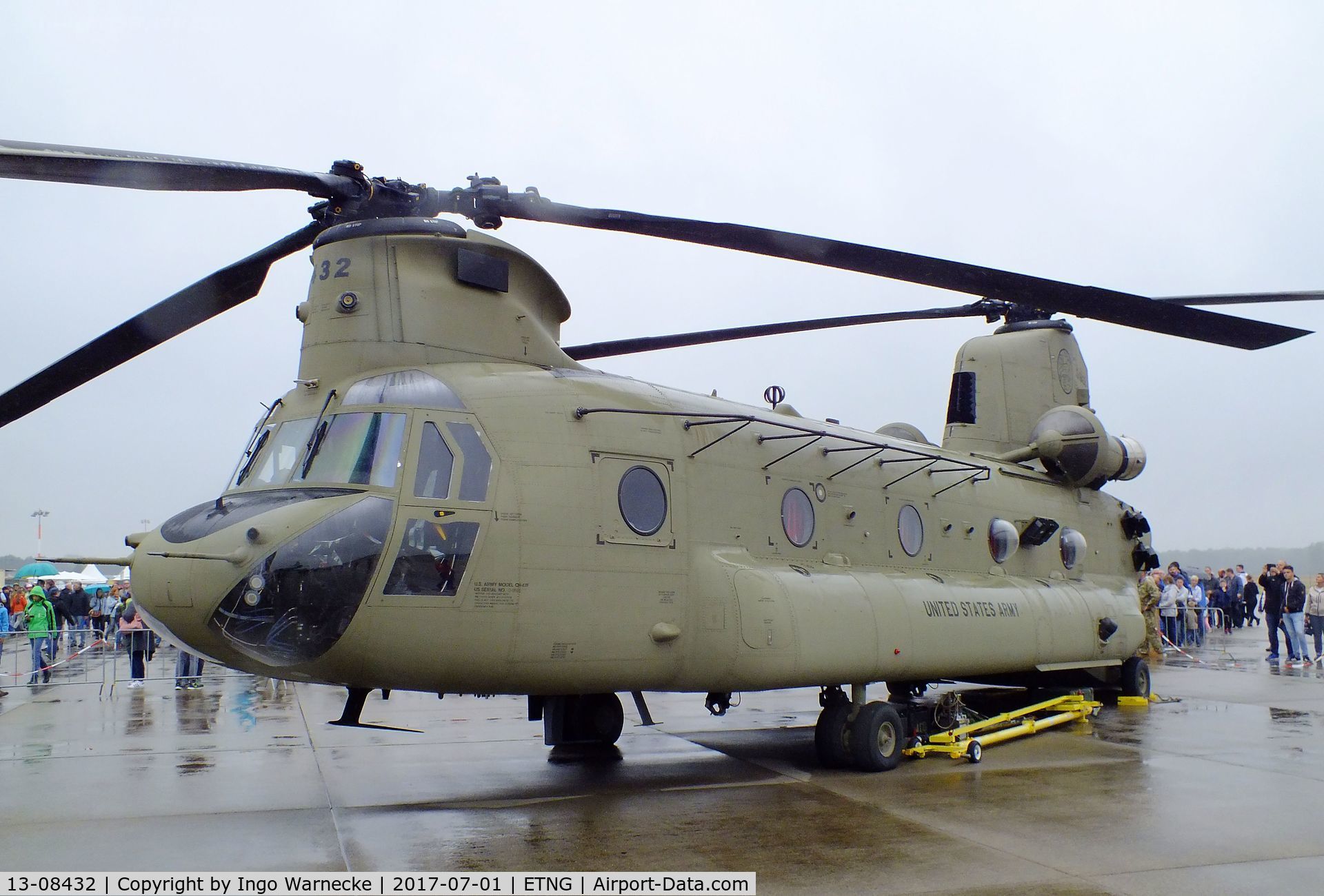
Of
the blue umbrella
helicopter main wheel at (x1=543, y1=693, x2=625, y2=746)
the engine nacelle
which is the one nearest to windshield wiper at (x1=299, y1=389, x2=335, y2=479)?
helicopter main wheel at (x1=543, y1=693, x2=625, y2=746)

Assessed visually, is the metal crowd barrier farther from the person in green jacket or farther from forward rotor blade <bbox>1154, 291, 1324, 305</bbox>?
forward rotor blade <bbox>1154, 291, 1324, 305</bbox>

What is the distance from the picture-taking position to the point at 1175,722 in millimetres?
13508

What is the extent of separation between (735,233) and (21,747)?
384 inches

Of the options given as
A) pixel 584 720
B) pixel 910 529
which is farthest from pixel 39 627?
pixel 910 529

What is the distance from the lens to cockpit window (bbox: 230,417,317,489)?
840 centimetres

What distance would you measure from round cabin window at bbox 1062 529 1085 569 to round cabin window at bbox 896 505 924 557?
359 cm

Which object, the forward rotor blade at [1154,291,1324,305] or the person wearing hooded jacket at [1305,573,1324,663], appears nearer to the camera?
the forward rotor blade at [1154,291,1324,305]

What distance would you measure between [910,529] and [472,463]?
5.85 m

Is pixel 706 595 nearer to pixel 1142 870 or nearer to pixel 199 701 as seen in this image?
pixel 1142 870

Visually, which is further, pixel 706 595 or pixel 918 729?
pixel 918 729

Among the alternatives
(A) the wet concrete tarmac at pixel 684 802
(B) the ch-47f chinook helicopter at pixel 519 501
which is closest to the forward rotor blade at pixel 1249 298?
(B) the ch-47f chinook helicopter at pixel 519 501

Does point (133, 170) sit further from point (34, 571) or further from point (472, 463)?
point (34, 571)

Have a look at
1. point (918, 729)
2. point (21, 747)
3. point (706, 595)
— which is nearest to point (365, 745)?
point (21, 747)

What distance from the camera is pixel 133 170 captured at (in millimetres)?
6195
